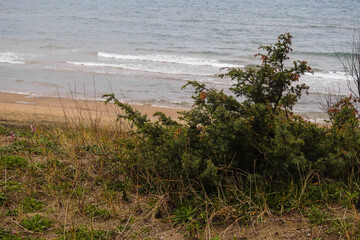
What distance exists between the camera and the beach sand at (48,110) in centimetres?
877

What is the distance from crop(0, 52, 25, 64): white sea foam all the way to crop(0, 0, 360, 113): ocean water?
0.16ft

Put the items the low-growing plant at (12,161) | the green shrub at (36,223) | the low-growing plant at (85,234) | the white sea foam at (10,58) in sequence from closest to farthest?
the low-growing plant at (85,234)
the green shrub at (36,223)
the low-growing plant at (12,161)
the white sea foam at (10,58)

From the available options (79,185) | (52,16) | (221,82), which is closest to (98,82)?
(221,82)

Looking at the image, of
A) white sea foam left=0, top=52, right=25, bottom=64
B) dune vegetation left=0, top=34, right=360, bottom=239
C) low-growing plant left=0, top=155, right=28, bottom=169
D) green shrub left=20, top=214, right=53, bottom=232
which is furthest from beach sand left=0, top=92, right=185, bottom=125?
white sea foam left=0, top=52, right=25, bottom=64

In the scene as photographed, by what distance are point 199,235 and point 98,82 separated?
1227 cm

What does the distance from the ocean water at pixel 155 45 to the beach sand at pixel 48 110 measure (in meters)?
0.62

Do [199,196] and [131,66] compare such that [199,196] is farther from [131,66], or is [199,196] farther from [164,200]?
[131,66]

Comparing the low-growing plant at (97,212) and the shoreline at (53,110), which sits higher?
the low-growing plant at (97,212)

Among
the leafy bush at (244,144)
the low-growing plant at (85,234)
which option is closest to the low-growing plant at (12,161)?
the leafy bush at (244,144)

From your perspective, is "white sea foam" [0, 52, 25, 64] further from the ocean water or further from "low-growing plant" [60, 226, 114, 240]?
"low-growing plant" [60, 226, 114, 240]

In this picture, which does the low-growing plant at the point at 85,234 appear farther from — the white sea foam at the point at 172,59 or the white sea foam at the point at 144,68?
the white sea foam at the point at 172,59

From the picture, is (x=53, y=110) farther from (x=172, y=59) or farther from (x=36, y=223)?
(x=172, y=59)

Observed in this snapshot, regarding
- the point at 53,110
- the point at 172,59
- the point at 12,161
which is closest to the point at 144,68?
the point at 172,59

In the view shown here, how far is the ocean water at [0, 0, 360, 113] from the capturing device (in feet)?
47.2
